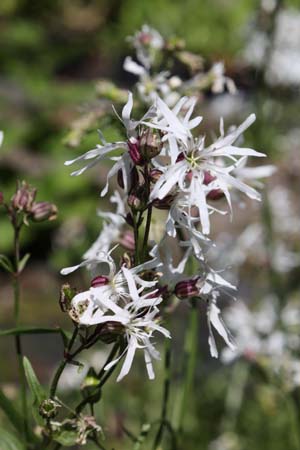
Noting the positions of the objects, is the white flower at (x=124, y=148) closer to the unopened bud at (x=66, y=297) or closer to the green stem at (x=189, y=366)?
the unopened bud at (x=66, y=297)

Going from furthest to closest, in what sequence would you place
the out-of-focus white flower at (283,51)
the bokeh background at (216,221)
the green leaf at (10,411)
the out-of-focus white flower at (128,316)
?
the out-of-focus white flower at (283,51), the bokeh background at (216,221), the green leaf at (10,411), the out-of-focus white flower at (128,316)

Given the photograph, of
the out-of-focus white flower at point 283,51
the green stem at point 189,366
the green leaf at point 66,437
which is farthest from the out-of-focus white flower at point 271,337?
the out-of-focus white flower at point 283,51

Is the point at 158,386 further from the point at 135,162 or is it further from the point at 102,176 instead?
the point at 102,176

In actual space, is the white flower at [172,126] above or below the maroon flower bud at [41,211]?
above

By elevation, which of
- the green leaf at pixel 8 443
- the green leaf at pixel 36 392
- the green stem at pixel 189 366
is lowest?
the green stem at pixel 189 366

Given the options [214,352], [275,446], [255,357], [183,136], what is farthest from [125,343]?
[275,446]

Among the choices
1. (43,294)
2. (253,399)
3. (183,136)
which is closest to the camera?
(183,136)

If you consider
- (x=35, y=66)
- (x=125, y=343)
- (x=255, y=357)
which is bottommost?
(x=35, y=66)
